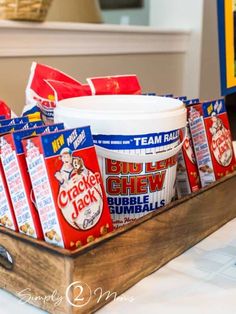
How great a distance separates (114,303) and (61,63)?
3.83ft

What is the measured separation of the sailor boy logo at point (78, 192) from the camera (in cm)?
49

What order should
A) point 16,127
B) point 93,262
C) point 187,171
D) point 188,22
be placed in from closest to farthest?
1. point 93,262
2. point 16,127
3. point 187,171
4. point 188,22

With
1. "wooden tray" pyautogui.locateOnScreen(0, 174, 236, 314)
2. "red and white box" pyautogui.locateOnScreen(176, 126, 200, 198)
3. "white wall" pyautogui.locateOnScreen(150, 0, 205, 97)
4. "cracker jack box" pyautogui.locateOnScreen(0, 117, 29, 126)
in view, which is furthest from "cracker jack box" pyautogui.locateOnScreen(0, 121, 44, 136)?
"white wall" pyautogui.locateOnScreen(150, 0, 205, 97)

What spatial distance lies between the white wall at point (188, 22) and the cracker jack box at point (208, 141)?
1342mm

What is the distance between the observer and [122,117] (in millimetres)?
561

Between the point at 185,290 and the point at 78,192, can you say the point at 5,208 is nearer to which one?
the point at 78,192

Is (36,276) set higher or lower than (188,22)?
lower

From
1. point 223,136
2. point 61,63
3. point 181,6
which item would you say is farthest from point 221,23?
point 181,6

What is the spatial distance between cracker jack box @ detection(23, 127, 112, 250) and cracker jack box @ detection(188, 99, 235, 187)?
0.25 meters

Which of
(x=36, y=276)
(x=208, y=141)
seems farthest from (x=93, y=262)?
(x=208, y=141)

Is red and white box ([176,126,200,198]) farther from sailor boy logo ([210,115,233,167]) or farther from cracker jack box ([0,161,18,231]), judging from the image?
cracker jack box ([0,161,18,231])

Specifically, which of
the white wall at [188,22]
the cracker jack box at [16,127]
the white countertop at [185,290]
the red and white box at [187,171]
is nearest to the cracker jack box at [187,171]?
the red and white box at [187,171]

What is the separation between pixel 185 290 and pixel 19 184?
0.23 metres

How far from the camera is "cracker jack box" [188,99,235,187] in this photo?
2.37 feet
